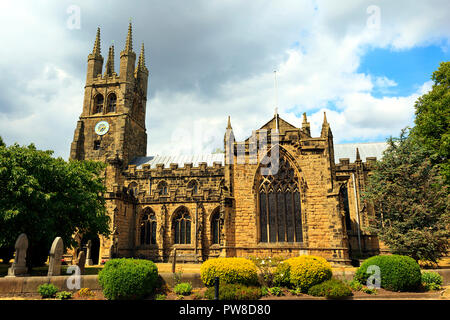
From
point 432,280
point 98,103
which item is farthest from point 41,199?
point 98,103

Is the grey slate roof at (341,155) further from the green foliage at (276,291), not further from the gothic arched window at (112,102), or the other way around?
the green foliage at (276,291)

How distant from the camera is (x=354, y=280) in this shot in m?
13.8

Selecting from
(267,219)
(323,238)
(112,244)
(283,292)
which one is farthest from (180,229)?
(283,292)

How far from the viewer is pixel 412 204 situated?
19.1 meters

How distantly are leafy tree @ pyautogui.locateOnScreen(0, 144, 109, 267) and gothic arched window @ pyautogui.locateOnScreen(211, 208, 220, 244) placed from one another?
41.5 ft

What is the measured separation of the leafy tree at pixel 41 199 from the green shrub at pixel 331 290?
13503 mm

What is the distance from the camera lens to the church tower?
128ft

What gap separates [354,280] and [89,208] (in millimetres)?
15332

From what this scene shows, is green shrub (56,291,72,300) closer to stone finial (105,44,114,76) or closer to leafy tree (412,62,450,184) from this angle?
leafy tree (412,62,450,184)

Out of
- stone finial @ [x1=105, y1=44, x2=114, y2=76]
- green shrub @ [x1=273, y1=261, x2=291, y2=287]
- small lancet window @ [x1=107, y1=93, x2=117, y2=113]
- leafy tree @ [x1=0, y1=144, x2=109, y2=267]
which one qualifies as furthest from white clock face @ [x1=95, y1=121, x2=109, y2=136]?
green shrub @ [x1=273, y1=261, x2=291, y2=287]

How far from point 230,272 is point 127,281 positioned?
14.0ft

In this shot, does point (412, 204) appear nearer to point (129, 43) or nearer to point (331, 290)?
point (331, 290)

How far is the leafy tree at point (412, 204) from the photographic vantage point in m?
18.1
